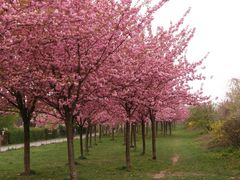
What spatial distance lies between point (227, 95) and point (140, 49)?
40104 millimetres

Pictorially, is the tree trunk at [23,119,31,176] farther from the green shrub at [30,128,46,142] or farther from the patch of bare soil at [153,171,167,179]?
the green shrub at [30,128,46,142]

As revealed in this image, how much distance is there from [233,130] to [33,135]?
34648 millimetres

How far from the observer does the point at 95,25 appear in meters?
10.5

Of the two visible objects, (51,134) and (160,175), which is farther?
(51,134)

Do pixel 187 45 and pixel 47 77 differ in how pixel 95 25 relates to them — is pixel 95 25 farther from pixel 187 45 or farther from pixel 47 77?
pixel 187 45

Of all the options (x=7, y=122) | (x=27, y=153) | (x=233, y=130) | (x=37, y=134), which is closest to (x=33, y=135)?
(x=37, y=134)

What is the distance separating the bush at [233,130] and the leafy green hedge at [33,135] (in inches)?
1161

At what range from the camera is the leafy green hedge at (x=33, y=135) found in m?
47.3

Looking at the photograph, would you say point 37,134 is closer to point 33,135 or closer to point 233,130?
point 33,135

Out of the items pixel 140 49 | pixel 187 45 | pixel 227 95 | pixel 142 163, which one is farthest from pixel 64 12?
pixel 227 95

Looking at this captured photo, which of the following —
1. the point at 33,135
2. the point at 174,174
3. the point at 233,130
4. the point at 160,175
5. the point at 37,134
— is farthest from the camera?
the point at 37,134

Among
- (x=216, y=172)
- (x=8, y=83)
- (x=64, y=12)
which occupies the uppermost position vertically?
(x=64, y=12)

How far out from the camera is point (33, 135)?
174 ft

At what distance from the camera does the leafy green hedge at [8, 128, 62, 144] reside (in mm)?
47281
